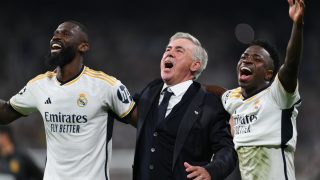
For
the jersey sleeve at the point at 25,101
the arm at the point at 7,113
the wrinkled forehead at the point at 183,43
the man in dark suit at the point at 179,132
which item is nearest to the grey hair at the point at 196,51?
the wrinkled forehead at the point at 183,43

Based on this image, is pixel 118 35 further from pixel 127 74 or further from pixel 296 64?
pixel 296 64

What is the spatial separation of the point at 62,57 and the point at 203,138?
1156mm

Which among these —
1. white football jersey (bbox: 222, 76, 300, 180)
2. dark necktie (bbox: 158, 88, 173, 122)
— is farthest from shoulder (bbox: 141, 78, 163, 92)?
white football jersey (bbox: 222, 76, 300, 180)

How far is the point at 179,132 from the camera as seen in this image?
171 inches

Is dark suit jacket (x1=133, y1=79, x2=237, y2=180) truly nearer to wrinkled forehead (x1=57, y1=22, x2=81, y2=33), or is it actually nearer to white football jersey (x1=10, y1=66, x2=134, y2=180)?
white football jersey (x1=10, y1=66, x2=134, y2=180)

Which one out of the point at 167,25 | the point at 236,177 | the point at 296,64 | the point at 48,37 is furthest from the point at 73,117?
the point at 167,25

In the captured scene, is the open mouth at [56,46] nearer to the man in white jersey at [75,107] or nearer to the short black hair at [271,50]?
the man in white jersey at [75,107]

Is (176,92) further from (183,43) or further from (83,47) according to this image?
(83,47)

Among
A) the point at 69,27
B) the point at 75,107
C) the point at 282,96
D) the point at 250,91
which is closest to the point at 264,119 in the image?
the point at 282,96

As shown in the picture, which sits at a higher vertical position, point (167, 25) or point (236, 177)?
point (167, 25)

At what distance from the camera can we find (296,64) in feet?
13.1

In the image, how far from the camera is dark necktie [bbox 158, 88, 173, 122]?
445cm

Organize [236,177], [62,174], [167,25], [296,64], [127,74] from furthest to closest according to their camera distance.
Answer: [167,25], [127,74], [236,177], [62,174], [296,64]

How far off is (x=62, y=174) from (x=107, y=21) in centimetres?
1431
